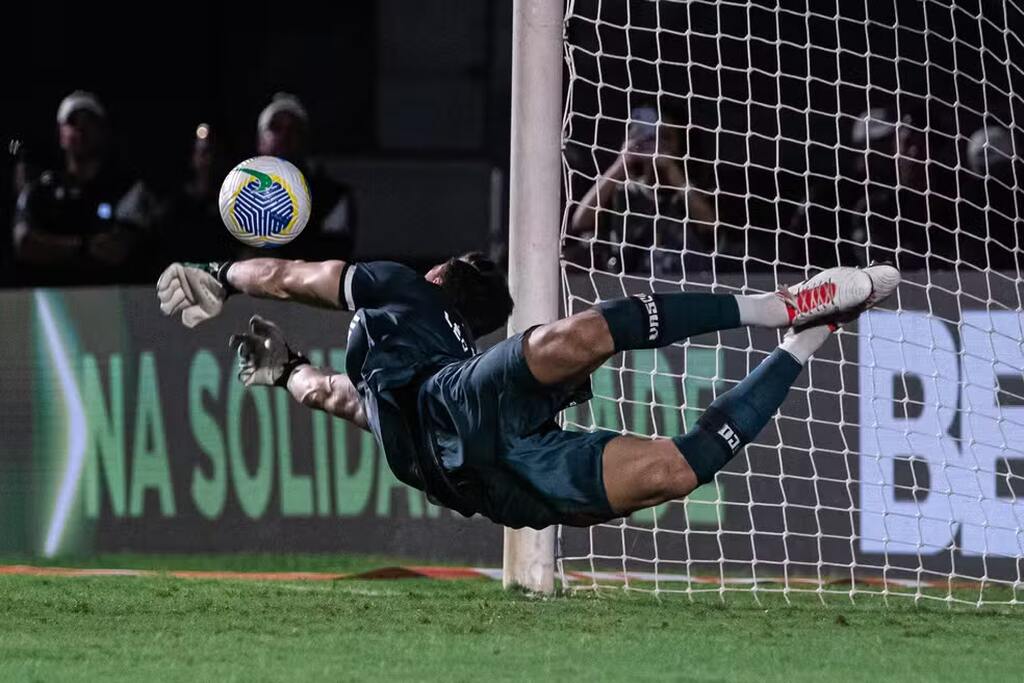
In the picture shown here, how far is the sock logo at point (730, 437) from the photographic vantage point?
19.7ft

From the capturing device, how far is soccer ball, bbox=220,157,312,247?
251 inches

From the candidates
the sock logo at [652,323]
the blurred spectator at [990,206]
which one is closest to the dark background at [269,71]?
the blurred spectator at [990,206]

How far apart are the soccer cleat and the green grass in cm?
113

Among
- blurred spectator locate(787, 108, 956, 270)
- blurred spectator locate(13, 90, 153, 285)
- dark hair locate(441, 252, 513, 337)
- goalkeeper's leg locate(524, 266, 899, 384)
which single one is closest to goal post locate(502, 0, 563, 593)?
dark hair locate(441, 252, 513, 337)

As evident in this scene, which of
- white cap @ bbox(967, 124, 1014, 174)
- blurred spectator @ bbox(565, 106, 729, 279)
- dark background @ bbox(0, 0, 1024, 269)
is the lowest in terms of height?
blurred spectator @ bbox(565, 106, 729, 279)

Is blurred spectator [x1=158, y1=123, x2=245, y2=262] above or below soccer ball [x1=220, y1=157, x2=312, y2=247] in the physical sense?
above

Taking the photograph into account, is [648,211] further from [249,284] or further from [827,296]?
[249,284]

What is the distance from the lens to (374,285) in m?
6.05

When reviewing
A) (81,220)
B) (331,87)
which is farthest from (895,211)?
(331,87)

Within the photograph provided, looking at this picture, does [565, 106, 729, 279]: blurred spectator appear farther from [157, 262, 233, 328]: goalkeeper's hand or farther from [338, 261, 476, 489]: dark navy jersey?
[157, 262, 233, 328]: goalkeeper's hand

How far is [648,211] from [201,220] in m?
2.89

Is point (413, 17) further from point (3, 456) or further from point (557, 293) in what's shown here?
point (557, 293)

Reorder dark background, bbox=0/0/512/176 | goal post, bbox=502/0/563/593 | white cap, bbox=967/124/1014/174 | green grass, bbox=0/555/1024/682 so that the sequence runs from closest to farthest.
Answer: green grass, bbox=0/555/1024/682
goal post, bbox=502/0/563/593
white cap, bbox=967/124/1014/174
dark background, bbox=0/0/512/176

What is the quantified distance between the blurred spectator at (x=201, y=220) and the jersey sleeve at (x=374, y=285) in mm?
4102
